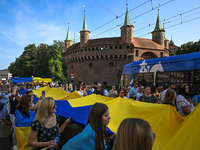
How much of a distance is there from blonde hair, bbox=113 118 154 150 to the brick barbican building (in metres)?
31.5

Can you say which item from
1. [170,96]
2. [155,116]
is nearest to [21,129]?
[155,116]

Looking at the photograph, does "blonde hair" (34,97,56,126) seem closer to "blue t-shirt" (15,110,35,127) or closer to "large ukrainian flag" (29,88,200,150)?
"large ukrainian flag" (29,88,200,150)

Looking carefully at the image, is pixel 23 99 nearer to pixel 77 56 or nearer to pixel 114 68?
pixel 114 68

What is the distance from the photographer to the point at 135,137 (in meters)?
1.23

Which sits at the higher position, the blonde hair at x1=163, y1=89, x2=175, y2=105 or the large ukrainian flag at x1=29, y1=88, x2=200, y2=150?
the blonde hair at x1=163, y1=89, x2=175, y2=105

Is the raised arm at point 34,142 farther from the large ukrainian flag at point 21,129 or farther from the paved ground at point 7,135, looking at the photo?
the paved ground at point 7,135

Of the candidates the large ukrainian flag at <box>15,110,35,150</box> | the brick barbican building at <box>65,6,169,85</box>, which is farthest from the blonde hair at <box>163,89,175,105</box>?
the brick barbican building at <box>65,6,169,85</box>

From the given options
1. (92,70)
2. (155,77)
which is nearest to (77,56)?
(92,70)

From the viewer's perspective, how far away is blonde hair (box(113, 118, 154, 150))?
4.04 feet

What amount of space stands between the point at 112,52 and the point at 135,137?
32524 mm

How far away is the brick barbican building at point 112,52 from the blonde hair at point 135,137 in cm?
3151

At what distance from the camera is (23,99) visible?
12.8 ft

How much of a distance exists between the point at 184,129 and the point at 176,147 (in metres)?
0.30

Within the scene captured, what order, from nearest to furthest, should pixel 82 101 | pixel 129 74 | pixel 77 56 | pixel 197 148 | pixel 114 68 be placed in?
1. pixel 197 148
2. pixel 82 101
3. pixel 129 74
4. pixel 114 68
5. pixel 77 56
